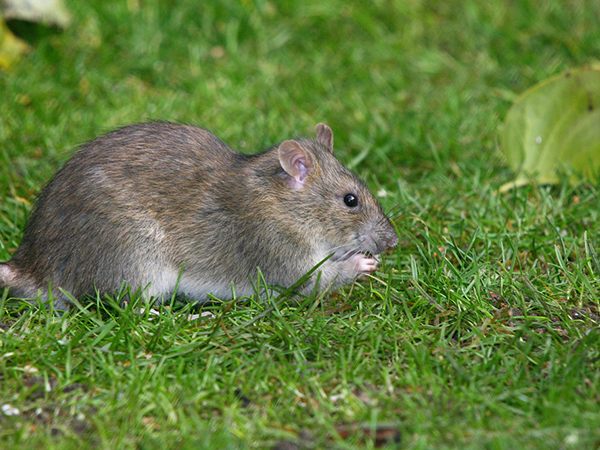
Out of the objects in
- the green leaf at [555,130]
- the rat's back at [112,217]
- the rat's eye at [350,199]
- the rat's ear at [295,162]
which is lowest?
the rat's back at [112,217]

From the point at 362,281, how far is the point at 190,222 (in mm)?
1274

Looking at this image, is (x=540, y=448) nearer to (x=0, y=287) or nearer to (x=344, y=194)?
(x=344, y=194)

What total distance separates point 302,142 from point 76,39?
438 cm

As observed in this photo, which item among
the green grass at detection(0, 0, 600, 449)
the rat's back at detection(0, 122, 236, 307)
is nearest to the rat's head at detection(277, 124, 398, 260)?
the green grass at detection(0, 0, 600, 449)

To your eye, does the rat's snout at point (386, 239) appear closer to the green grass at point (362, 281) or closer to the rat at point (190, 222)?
the rat at point (190, 222)

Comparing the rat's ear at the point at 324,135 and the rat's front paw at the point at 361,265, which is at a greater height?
the rat's ear at the point at 324,135

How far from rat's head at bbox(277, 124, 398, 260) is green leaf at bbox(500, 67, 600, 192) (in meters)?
1.67

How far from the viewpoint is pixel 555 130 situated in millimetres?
5820

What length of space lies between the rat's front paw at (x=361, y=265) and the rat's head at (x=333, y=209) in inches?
2.9

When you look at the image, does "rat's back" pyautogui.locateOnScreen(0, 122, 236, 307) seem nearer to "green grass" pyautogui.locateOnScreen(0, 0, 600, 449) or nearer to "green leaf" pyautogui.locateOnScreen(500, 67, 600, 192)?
"green grass" pyautogui.locateOnScreen(0, 0, 600, 449)

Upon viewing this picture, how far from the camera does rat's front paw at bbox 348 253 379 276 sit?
4461 mm

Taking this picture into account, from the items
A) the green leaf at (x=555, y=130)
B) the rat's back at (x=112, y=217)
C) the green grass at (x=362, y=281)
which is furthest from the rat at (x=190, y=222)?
the green leaf at (x=555, y=130)

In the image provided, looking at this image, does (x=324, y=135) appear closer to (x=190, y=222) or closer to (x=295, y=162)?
(x=295, y=162)

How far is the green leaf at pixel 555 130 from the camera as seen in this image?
567 cm
